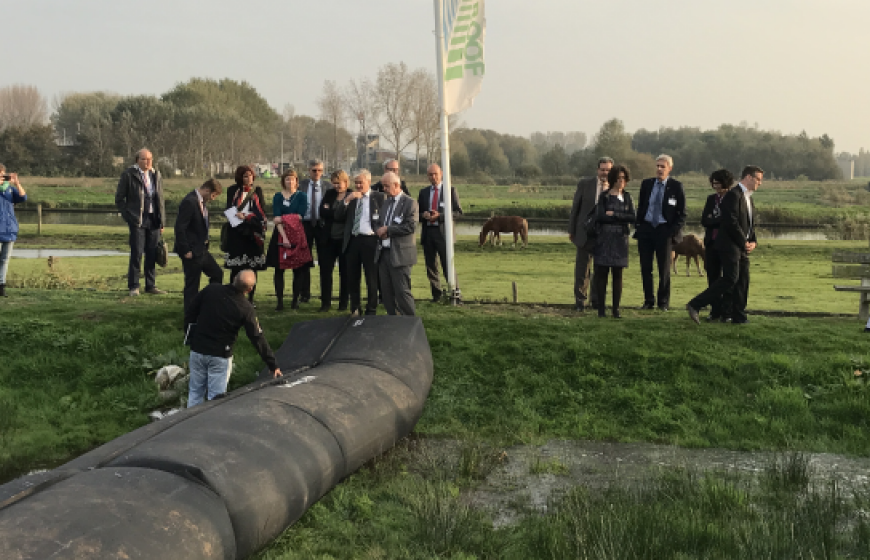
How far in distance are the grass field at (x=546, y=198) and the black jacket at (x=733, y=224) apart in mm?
31246

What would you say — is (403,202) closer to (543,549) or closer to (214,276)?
(214,276)

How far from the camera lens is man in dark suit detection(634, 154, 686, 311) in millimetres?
10617

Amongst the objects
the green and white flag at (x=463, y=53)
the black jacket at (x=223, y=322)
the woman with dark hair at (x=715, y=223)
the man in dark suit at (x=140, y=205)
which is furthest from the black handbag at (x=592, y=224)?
the man in dark suit at (x=140, y=205)

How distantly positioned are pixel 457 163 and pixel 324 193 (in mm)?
87159

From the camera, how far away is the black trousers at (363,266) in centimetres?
981

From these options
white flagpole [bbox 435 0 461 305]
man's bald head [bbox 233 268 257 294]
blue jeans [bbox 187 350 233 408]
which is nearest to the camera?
man's bald head [bbox 233 268 257 294]

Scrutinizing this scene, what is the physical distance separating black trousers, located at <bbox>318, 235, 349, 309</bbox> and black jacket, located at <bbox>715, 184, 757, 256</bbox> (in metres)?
4.89

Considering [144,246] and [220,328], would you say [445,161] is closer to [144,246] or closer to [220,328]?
[144,246]

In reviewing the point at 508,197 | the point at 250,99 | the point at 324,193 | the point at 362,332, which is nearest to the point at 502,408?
the point at 362,332

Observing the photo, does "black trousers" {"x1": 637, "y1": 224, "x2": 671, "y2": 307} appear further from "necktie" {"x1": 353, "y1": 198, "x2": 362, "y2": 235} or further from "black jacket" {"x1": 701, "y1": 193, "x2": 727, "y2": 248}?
"necktie" {"x1": 353, "y1": 198, "x2": 362, "y2": 235}

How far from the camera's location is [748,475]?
634cm

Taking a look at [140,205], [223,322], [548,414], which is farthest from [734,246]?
[140,205]

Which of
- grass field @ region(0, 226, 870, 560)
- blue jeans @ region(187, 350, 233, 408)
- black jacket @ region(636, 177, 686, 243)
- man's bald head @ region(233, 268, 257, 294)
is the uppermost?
black jacket @ region(636, 177, 686, 243)

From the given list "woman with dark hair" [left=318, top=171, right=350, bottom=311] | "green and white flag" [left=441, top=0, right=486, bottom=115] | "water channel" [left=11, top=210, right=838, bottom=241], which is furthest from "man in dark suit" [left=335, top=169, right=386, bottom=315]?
"water channel" [left=11, top=210, right=838, bottom=241]
